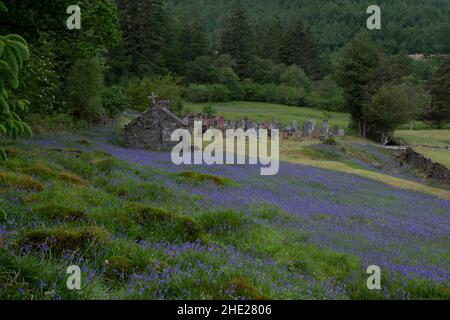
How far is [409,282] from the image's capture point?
6277 millimetres

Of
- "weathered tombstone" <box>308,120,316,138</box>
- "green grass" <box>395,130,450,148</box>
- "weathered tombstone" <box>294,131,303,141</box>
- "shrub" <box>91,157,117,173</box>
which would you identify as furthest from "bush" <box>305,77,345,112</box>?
"shrub" <box>91,157,117,173</box>

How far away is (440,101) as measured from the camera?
72750mm

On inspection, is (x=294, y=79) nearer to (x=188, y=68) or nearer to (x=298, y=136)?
(x=188, y=68)

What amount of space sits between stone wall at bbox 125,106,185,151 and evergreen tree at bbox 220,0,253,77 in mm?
70649

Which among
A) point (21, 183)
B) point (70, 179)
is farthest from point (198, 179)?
point (21, 183)

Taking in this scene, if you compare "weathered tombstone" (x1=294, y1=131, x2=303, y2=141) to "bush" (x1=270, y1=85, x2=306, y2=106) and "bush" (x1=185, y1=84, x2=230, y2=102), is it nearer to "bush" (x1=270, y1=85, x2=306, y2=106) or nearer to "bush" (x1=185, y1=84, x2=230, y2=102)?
"bush" (x1=185, y1=84, x2=230, y2=102)

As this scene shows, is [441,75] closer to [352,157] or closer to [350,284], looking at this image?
[352,157]

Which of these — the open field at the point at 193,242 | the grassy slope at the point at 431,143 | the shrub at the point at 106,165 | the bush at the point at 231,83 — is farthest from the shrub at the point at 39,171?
the bush at the point at 231,83

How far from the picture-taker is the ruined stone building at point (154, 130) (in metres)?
32.2

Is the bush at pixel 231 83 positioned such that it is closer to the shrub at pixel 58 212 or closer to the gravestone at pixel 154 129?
the gravestone at pixel 154 129

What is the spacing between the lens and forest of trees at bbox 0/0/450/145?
17.9 m

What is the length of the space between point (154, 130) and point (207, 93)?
48.2m
